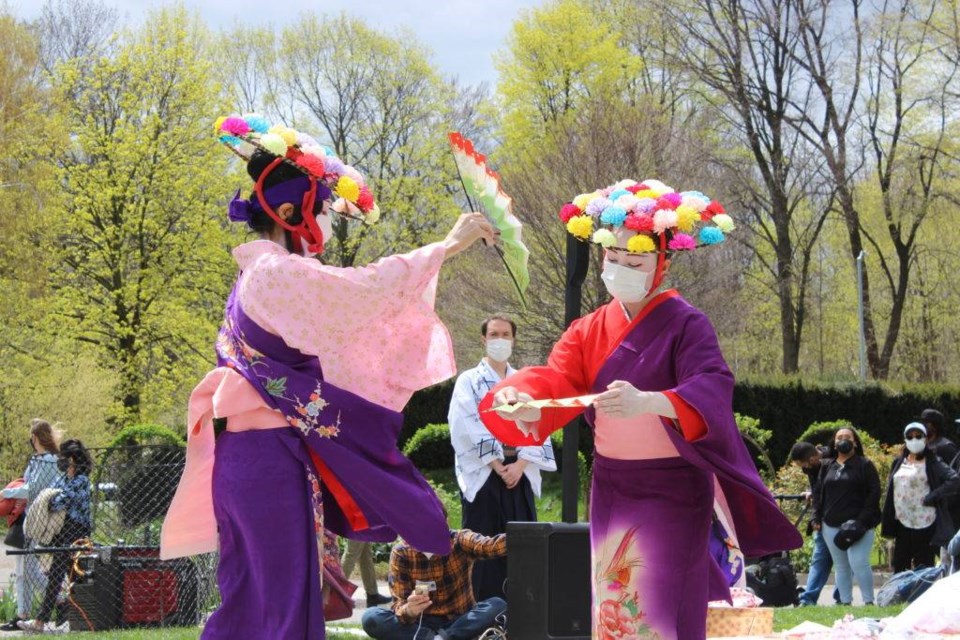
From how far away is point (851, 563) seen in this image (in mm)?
9891

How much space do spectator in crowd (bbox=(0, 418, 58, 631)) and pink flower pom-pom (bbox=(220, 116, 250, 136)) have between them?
17.9 ft

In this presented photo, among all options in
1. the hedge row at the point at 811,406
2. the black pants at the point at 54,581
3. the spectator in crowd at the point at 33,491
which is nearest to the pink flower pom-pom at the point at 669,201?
the black pants at the point at 54,581

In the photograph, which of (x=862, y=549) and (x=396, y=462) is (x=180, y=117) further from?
(x=396, y=462)

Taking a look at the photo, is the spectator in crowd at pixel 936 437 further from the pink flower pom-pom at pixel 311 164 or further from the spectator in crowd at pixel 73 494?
the pink flower pom-pom at pixel 311 164

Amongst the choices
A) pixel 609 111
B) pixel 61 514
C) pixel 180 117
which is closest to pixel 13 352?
pixel 180 117

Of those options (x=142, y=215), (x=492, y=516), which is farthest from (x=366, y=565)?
(x=142, y=215)

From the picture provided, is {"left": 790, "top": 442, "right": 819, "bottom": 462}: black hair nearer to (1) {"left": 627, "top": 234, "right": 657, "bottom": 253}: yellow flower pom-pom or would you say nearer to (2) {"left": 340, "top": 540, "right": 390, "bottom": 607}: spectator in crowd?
(2) {"left": 340, "top": 540, "right": 390, "bottom": 607}: spectator in crowd

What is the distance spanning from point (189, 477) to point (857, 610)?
583 cm

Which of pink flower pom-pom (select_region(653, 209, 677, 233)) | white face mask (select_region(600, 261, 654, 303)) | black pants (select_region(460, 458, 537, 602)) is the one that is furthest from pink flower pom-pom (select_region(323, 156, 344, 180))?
black pants (select_region(460, 458, 537, 602))

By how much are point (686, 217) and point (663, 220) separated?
0.09 m

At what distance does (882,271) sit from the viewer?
112 ft

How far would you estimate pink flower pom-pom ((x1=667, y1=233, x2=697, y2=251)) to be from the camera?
4461mm

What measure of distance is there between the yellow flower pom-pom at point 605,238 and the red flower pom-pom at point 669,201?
0.65ft

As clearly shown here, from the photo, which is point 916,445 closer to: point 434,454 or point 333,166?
point 333,166
